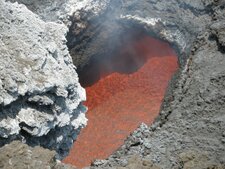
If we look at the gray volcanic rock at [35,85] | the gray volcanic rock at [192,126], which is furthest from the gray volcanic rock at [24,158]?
the gray volcanic rock at [192,126]

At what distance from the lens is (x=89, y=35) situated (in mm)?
A: 13789

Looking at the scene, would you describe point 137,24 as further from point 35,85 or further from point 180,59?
point 35,85

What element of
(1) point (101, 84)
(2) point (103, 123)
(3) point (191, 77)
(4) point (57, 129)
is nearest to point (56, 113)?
(4) point (57, 129)

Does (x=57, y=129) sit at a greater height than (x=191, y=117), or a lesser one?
lesser

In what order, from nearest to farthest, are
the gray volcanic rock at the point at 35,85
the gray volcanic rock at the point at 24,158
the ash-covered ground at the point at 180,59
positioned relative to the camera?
1. the gray volcanic rock at the point at 24,158
2. the gray volcanic rock at the point at 35,85
3. the ash-covered ground at the point at 180,59

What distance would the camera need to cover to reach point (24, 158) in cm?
682

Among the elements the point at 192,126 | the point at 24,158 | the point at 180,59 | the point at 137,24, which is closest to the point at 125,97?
the point at 180,59

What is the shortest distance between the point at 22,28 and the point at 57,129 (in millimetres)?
2466

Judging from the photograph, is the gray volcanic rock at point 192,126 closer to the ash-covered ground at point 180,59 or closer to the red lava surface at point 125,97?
the ash-covered ground at point 180,59

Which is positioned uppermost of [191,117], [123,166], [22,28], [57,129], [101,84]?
[101,84]

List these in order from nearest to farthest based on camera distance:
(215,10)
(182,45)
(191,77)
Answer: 1. (191,77)
2. (215,10)
3. (182,45)

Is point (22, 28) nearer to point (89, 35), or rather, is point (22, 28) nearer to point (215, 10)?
point (89, 35)

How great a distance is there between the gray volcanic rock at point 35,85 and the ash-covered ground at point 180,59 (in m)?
0.82

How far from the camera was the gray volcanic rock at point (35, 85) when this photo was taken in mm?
8266
